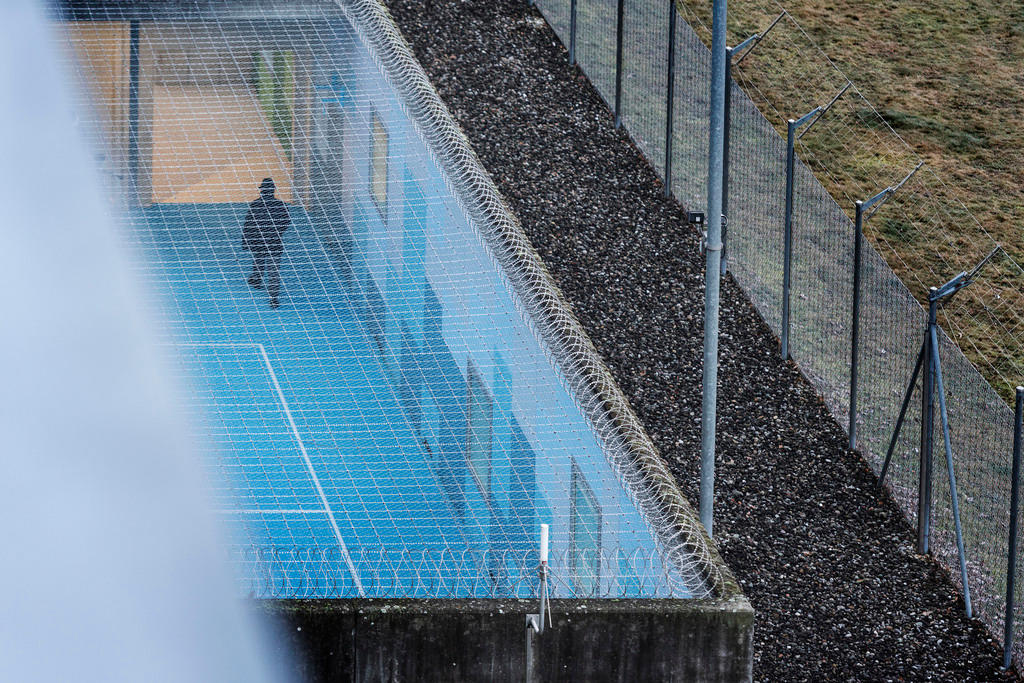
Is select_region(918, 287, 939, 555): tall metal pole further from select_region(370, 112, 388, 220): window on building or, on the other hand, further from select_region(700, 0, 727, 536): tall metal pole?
select_region(370, 112, 388, 220): window on building

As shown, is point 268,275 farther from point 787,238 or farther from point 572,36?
point 787,238

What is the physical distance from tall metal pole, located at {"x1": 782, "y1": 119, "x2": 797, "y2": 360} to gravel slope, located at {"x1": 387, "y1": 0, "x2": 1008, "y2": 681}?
18 cm

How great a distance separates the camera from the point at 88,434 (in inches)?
337

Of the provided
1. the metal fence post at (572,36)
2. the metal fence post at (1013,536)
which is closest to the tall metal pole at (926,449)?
the metal fence post at (1013,536)

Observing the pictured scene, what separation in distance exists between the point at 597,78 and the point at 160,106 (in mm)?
4236

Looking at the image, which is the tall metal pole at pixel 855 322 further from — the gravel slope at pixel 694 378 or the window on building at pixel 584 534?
the window on building at pixel 584 534

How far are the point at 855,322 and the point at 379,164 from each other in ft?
15.4

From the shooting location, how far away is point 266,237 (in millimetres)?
13906

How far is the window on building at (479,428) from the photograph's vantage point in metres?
10.1

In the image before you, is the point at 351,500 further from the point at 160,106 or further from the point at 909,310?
the point at 160,106

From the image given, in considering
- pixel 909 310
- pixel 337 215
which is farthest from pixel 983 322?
pixel 337 215

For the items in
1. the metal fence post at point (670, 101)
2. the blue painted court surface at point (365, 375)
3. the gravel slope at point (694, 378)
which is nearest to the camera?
the blue painted court surface at point (365, 375)

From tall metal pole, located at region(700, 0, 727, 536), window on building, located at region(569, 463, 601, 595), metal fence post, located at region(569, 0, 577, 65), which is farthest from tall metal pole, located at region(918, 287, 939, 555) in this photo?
metal fence post, located at region(569, 0, 577, 65)

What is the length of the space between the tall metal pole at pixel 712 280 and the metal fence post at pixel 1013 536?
1.72 m
